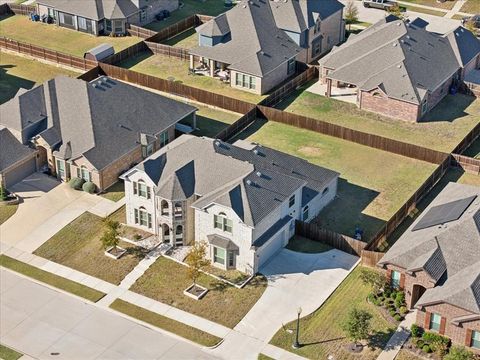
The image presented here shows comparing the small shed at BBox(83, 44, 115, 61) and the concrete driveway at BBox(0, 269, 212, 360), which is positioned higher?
the small shed at BBox(83, 44, 115, 61)

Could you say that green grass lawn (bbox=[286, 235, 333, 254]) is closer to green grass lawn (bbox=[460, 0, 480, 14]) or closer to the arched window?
the arched window

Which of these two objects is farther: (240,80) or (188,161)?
(240,80)

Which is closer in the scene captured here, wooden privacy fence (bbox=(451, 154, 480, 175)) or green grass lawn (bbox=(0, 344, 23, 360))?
green grass lawn (bbox=(0, 344, 23, 360))

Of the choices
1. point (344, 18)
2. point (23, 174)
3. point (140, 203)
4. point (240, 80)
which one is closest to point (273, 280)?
point (140, 203)

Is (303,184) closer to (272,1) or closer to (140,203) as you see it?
(140,203)

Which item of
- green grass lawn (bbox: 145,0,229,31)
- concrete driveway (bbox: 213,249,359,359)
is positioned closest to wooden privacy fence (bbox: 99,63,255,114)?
green grass lawn (bbox: 145,0,229,31)

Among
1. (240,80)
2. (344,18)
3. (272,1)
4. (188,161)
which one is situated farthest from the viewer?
(344,18)
